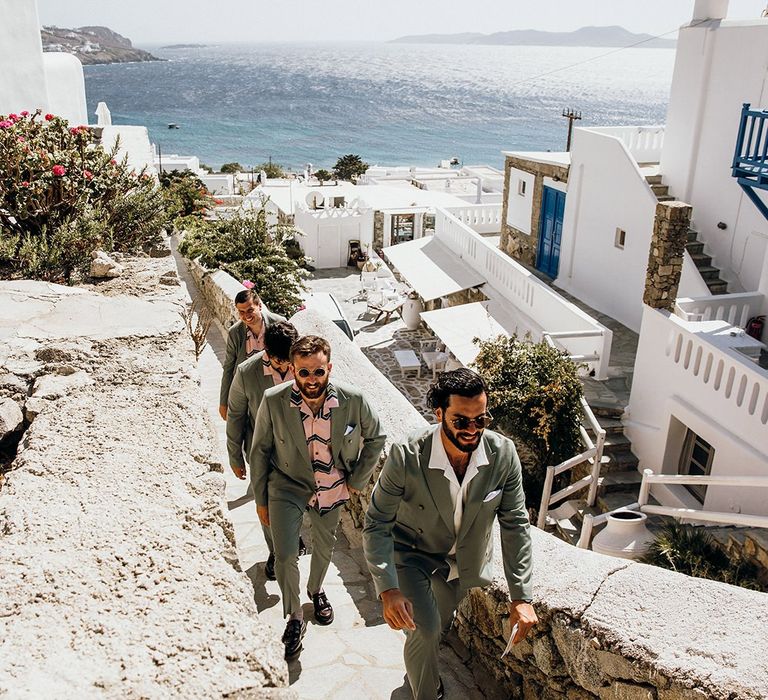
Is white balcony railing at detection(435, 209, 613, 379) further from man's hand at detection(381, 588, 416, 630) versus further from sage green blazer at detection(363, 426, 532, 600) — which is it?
man's hand at detection(381, 588, 416, 630)

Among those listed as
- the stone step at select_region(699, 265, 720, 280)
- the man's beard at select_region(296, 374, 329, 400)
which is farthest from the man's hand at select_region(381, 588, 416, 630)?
the stone step at select_region(699, 265, 720, 280)

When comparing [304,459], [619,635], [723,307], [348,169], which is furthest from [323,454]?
[348,169]

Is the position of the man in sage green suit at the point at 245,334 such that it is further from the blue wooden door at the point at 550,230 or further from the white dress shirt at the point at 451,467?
the blue wooden door at the point at 550,230

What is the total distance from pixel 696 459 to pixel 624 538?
3.15 meters

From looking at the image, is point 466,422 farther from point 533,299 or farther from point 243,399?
point 533,299

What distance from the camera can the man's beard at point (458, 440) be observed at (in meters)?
3.02

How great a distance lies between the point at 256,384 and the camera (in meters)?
4.46

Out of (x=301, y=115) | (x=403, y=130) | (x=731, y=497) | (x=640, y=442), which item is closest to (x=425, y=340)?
Answer: (x=640, y=442)

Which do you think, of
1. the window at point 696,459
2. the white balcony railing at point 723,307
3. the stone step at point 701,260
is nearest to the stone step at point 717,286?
the stone step at point 701,260

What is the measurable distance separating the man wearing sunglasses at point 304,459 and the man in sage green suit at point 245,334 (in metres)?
1.12

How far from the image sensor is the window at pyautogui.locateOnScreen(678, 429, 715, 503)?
10859 mm

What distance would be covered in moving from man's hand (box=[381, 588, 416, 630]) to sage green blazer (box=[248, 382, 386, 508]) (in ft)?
3.32

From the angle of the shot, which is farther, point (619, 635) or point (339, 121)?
point (339, 121)

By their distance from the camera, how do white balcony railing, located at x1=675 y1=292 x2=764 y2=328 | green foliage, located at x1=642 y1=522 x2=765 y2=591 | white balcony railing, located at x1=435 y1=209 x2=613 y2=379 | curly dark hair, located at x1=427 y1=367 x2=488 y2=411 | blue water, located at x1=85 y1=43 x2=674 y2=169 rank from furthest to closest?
blue water, located at x1=85 y1=43 x2=674 y2=169, white balcony railing, located at x1=435 y1=209 x2=613 y2=379, white balcony railing, located at x1=675 y1=292 x2=764 y2=328, green foliage, located at x1=642 y1=522 x2=765 y2=591, curly dark hair, located at x1=427 y1=367 x2=488 y2=411
